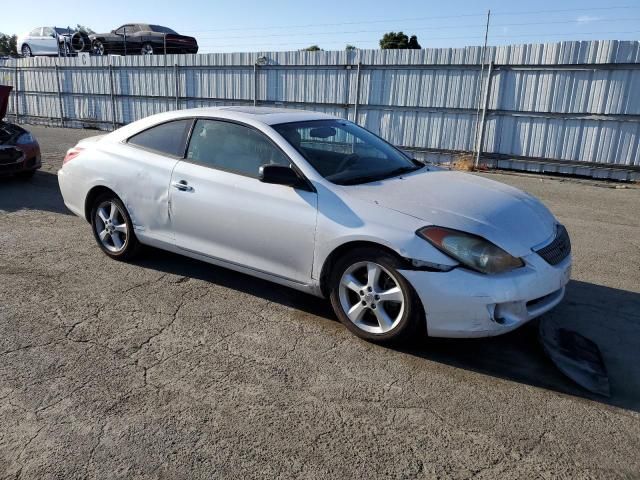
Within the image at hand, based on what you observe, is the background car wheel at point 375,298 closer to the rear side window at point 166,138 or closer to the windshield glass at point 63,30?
the rear side window at point 166,138

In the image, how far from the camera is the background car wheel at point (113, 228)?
16.3 ft

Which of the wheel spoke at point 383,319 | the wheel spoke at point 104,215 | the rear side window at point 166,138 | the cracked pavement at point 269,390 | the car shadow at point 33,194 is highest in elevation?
the rear side window at point 166,138

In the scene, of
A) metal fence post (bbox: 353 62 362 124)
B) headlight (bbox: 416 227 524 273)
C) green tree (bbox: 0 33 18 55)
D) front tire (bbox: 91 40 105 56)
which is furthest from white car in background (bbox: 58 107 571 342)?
green tree (bbox: 0 33 18 55)

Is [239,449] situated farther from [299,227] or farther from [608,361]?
[608,361]

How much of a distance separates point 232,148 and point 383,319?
1887mm

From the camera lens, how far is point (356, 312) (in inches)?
142

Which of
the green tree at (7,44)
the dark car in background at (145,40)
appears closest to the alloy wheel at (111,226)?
the dark car in background at (145,40)

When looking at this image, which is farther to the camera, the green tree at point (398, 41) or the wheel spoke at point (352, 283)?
the green tree at point (398, 41)

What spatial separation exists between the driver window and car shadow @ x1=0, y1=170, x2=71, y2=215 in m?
3.75

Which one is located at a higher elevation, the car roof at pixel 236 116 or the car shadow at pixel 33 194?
the car roof at pixel 236 116

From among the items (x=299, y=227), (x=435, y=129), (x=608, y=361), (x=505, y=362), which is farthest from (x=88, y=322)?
(x=435, y=129)

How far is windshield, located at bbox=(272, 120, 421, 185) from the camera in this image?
13.0 ft

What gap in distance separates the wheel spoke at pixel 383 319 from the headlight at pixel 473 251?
60 cm

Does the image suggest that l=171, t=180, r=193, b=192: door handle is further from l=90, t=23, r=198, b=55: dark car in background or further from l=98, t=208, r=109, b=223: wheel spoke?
l=90, t=23, r=198, b=55: dark car in background
